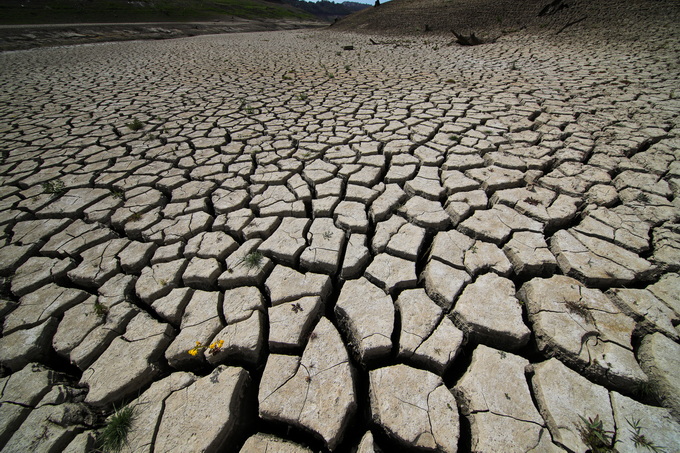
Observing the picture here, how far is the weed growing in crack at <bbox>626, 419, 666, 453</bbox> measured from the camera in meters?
0.94

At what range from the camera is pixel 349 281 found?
1.60 meters

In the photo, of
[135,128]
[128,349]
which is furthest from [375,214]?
[135,128]

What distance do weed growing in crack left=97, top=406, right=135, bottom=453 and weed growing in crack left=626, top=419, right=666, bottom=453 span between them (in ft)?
5.84

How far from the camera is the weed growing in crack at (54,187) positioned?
243cm

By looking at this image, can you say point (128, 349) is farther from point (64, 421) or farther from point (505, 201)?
point (505, 201)

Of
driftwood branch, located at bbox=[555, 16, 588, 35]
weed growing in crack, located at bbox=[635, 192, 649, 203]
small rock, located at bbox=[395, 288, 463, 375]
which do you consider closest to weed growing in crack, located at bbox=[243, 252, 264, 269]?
small rock, located at bbox=[395, 288, 463, 375]

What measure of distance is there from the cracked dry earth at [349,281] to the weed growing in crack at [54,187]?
3cm

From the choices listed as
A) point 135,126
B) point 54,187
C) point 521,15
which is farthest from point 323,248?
point 521,15

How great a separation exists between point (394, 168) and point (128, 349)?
218cm

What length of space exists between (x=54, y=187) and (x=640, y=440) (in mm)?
3932

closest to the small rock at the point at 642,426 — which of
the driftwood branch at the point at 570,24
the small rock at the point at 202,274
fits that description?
the small rock at the point at 202,274

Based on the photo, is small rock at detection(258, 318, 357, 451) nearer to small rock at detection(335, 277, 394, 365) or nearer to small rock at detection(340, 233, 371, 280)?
small rock at detection(335, 277, 394, 365)

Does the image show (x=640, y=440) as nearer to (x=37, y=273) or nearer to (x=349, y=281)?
(x=349, y=281)

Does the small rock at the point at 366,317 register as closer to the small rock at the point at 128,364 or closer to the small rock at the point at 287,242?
the small rock at the point at 287,242
